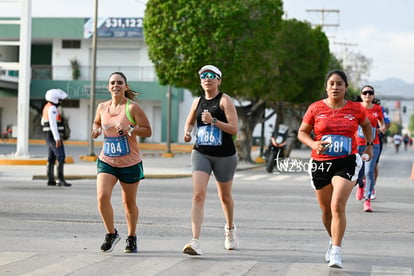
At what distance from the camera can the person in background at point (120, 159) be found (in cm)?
782

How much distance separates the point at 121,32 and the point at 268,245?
42.2m

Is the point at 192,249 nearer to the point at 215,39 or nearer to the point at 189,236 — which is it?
the point at 189,236

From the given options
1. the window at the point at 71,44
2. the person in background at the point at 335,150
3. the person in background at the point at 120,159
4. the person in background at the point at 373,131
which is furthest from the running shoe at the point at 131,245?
the window at the point at 71,44

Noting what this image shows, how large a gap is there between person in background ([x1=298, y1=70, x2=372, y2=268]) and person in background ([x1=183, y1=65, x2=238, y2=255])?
3.02ft

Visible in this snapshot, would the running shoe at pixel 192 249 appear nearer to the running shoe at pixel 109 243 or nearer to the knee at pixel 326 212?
the running shoe at pixel 109 243

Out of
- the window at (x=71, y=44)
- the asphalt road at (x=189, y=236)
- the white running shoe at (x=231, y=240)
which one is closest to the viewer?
the asphalt road at (x=189, y=236)

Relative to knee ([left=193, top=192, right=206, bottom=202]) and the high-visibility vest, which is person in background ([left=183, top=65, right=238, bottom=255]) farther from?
the high-visibility vest

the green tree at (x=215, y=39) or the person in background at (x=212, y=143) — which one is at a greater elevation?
the green tree at (x=215, y=39)

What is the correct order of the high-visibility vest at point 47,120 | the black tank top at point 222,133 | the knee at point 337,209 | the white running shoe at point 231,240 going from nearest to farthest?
the knee at point 337,209
the black tank top at point 222,133
the white running shoe at point 231,240
the high-visibility vest at point 47,120

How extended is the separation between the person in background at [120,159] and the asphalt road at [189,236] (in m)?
0.30

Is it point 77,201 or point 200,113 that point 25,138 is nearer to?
point 77,201

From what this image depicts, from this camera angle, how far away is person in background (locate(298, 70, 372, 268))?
7277 millimetres

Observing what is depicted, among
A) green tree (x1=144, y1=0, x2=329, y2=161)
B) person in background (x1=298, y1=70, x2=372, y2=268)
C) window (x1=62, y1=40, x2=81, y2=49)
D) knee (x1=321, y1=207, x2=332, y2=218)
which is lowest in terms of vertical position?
knee (x1=321, y1=207, x2=332, y2=218)

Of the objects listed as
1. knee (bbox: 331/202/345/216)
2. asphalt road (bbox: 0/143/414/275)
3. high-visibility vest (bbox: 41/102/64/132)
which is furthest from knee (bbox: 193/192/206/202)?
high-visibility vest (bbox: 41/102/64/132)
